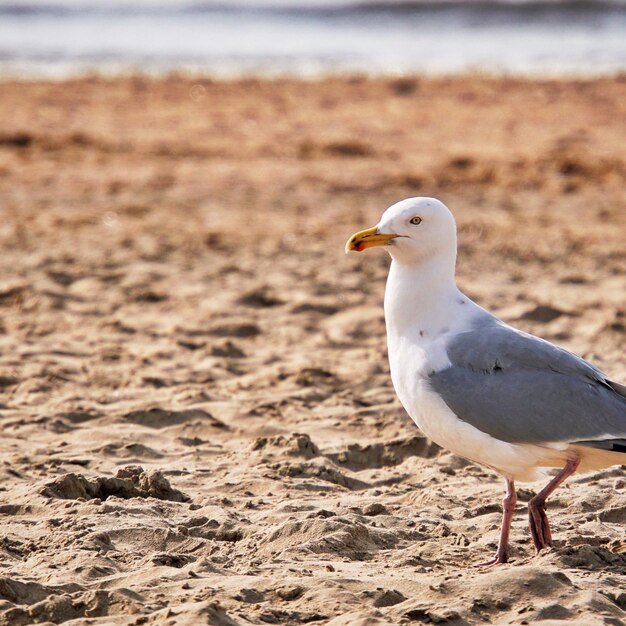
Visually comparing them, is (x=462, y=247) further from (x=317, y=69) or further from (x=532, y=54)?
(x=532, y=54)

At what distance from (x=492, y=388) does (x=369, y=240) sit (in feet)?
2.72

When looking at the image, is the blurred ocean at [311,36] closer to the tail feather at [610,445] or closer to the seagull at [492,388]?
the seagull at [492,388]

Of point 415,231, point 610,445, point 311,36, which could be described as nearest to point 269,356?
point 415,231

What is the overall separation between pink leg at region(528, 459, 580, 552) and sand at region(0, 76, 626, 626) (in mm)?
84

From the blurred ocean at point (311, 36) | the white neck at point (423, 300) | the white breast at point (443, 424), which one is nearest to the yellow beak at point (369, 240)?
the white neck at point (423, 300)

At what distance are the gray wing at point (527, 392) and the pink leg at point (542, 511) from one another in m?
0.17

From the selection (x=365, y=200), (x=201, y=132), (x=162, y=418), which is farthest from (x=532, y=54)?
(x=162, y=418)

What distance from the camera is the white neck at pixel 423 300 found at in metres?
4.91

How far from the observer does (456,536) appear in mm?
4898

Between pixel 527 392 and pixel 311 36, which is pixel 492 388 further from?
pixel 311 36

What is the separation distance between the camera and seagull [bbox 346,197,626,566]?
456 cm

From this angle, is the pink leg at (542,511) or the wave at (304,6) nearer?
the pink leg at (542,511)

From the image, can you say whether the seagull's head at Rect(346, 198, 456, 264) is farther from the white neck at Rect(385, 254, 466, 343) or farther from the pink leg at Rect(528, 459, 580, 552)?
the pink leg at Rect(528, 459, 580, 552)

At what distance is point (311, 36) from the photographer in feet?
90.7
